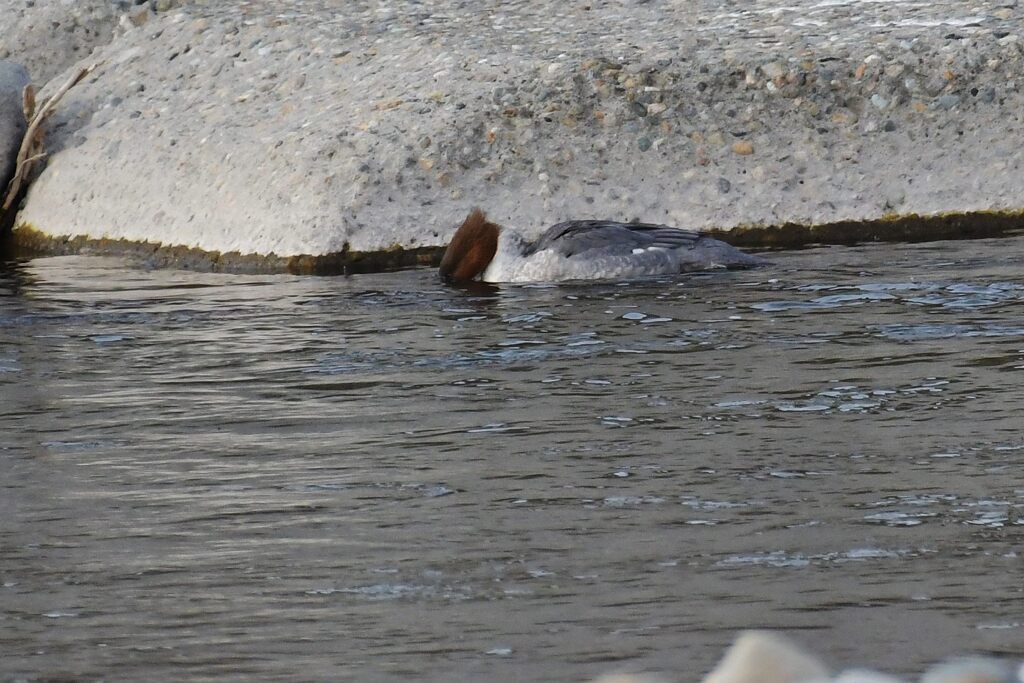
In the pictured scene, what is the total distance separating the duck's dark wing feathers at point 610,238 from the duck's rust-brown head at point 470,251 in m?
0.33

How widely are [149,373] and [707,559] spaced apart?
14.4 ft

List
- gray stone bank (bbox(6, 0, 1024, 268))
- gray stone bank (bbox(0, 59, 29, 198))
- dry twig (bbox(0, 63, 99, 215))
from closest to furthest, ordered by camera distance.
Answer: gray stone bank (bbox(6, 0, 1024, 268))
dry twig (bbox(0, 63, 99, 215))
gray stone bank (bbox(0, 59, 29, 198))

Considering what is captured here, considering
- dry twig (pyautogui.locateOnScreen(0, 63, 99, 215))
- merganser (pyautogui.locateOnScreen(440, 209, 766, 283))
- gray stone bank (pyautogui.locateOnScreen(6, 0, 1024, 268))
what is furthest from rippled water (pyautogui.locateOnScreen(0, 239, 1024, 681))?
dry twig (pyautogui.locateOnScreen(0, 63, 99, 215))

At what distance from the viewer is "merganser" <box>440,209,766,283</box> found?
11.5m

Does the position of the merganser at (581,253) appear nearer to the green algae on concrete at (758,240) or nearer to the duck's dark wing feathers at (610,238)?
the duck's dark wing feathers at (610,238)

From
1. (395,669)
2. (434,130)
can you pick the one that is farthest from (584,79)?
(395,669)

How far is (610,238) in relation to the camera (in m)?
11.5

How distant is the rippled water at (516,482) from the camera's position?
14.8 feet

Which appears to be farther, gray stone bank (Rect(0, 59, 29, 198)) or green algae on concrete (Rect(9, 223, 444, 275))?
gray stone bank (Rect(0, 59, 29, 198))

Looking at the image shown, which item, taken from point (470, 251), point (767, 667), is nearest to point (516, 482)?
point (767, 667)

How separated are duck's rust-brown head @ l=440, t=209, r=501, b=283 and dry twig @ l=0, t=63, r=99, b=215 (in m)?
5.66

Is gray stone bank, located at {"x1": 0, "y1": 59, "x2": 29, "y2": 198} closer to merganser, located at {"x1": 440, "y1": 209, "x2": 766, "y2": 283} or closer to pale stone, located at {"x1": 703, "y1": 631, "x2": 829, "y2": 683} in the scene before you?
merganser, located at {"x1": 440, "y1": 209, "x2": 766, "y2": 283}

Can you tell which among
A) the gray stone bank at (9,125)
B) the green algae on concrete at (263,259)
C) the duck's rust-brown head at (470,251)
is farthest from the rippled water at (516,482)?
the gray stone bank at (9,125)

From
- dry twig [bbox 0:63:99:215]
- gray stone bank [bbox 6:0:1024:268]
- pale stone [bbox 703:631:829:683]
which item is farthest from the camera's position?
dry twig [bbox 0:63:99:215]
